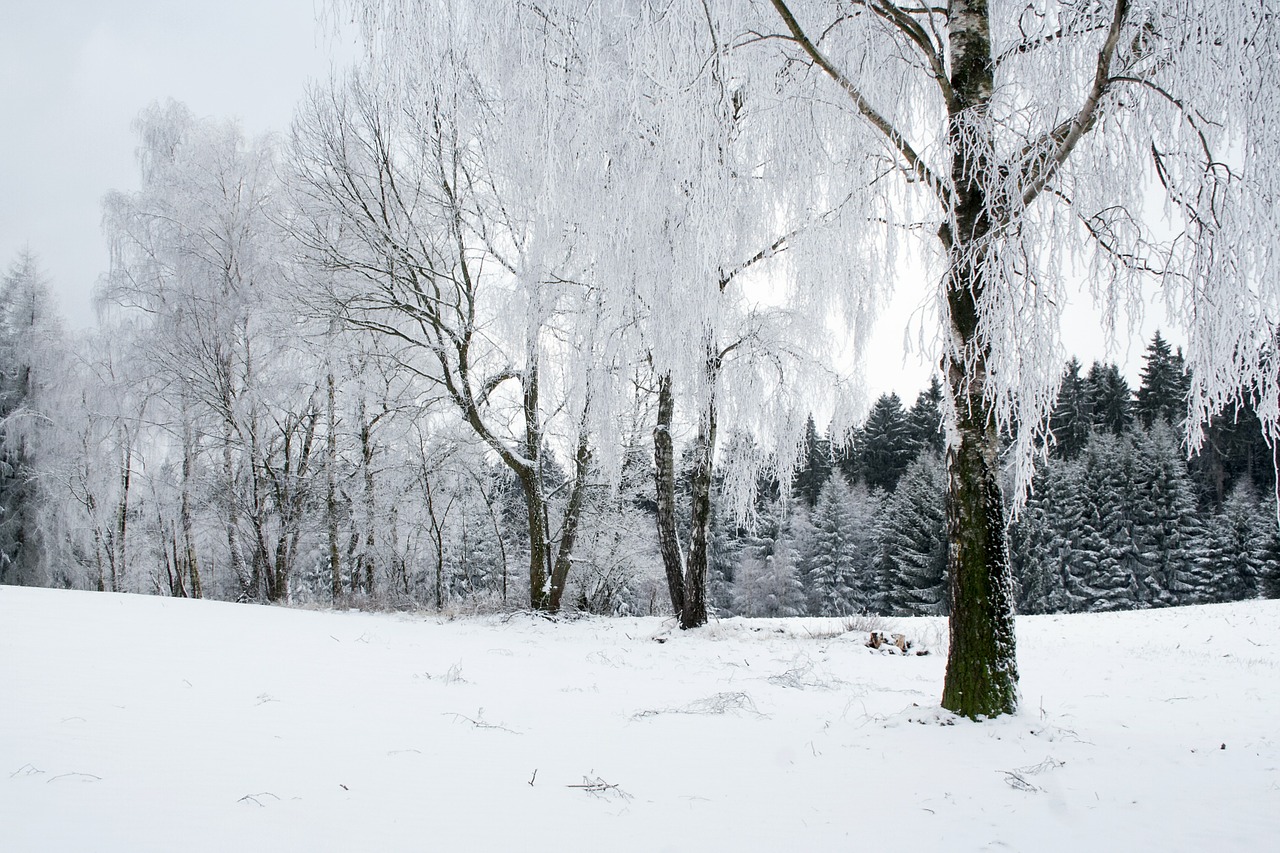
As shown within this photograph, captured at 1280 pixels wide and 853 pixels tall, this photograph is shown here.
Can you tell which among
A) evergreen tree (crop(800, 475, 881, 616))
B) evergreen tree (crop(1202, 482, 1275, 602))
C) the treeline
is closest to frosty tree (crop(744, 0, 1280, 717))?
the treeline

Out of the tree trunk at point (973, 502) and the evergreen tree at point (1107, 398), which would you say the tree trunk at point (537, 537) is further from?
the evergreen tree at point (1107, 398)

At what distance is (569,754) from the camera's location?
8.70 feet

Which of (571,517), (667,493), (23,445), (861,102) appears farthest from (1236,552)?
(23,445)

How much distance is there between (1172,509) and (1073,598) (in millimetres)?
5345

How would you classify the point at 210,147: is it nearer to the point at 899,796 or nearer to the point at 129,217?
the point at 129,217

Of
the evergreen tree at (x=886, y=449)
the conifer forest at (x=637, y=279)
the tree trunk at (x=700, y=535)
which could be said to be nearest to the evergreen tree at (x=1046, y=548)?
the evergreen tree at (x=886, y=449)

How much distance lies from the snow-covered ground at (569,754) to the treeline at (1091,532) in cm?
1973

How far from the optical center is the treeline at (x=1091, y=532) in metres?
25.8

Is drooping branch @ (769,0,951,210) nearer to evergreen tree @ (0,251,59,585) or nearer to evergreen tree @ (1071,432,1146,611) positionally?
evergreen tree @ (0,251,59,585)

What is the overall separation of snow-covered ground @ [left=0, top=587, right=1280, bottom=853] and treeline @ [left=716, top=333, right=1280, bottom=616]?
19728 mm

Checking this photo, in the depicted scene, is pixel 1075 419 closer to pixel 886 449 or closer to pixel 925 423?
pixel 925 423

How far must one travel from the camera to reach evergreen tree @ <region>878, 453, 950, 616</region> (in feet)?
88.7

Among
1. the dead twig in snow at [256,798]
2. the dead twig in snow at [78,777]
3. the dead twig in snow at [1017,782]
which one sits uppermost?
the dead twig in snow at [78,777]

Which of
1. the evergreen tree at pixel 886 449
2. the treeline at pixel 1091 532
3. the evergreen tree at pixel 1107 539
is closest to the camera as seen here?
the treeline at pixel 1091 532
